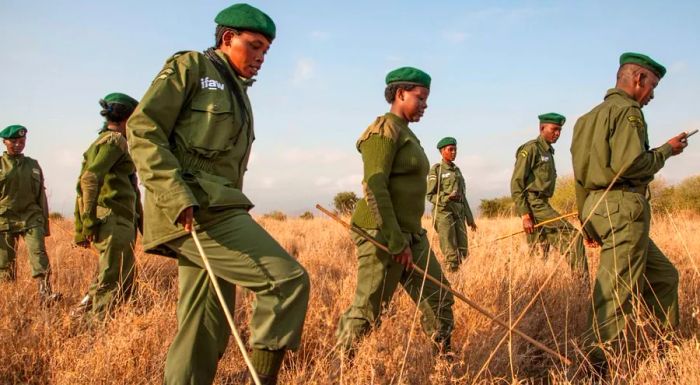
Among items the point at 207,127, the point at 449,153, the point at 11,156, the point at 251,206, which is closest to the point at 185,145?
the point at 207,127

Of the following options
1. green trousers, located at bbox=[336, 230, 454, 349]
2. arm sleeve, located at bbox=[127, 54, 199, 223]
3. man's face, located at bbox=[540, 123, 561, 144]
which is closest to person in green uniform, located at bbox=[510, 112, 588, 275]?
man's face, located at bbox=[540, 123, 561, 144]

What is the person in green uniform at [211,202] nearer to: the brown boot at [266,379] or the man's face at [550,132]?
the brown boot at [266,379]

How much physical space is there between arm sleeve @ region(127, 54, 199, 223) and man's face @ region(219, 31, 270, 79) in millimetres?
310

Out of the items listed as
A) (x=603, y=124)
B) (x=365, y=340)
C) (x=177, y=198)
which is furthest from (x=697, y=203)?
(x=177, y=198)

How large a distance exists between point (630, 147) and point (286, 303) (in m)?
2.67

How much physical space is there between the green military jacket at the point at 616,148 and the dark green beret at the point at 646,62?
0.26 meters

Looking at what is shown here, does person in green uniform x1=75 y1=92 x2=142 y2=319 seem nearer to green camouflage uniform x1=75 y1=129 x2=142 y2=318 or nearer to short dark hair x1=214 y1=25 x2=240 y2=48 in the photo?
green camouflage uniform x1=75 y1=129 x2=142 y2=318

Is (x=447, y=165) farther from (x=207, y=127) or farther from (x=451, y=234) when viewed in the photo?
(x=207, y=127)

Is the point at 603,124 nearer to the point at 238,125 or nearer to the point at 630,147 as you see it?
the point at 630,147

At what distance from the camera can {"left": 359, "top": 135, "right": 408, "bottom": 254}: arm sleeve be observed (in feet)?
12.0

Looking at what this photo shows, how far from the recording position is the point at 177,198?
237cm


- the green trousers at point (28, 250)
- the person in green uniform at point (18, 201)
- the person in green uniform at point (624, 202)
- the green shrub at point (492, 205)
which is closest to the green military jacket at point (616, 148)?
the person in green uniform at point (624, 202)

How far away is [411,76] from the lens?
13.1 ft

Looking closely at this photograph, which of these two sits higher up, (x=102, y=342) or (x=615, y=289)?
(x=615, y=289)
